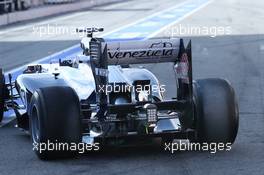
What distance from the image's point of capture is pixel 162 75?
52.7ft

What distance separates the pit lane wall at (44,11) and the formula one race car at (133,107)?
1066 inches

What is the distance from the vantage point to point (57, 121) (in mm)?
7684

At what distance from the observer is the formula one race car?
7.75 meters

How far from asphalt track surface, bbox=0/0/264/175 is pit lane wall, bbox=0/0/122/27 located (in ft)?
19.4

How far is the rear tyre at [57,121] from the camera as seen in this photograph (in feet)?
25.2

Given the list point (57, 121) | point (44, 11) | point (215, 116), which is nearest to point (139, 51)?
point (215, 116)

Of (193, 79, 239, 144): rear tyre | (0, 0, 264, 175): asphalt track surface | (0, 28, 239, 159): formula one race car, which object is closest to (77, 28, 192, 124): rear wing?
(0, 28, 239, 159): formula one race car

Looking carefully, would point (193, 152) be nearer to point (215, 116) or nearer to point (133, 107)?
point (215, 116)

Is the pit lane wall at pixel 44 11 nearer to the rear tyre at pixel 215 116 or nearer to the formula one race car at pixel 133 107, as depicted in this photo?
the formula one race car at pixel 133 107

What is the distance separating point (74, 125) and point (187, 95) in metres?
1.28

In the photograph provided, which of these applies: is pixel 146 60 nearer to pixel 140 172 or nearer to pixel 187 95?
pixel 187 95

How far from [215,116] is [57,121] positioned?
1.65 meters

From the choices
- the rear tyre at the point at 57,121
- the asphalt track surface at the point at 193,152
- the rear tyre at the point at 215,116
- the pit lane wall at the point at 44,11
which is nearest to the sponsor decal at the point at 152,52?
the rear tyre at the point at 215,116

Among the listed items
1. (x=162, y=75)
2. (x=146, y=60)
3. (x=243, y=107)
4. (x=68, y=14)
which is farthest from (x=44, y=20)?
(x=146, y=60)
